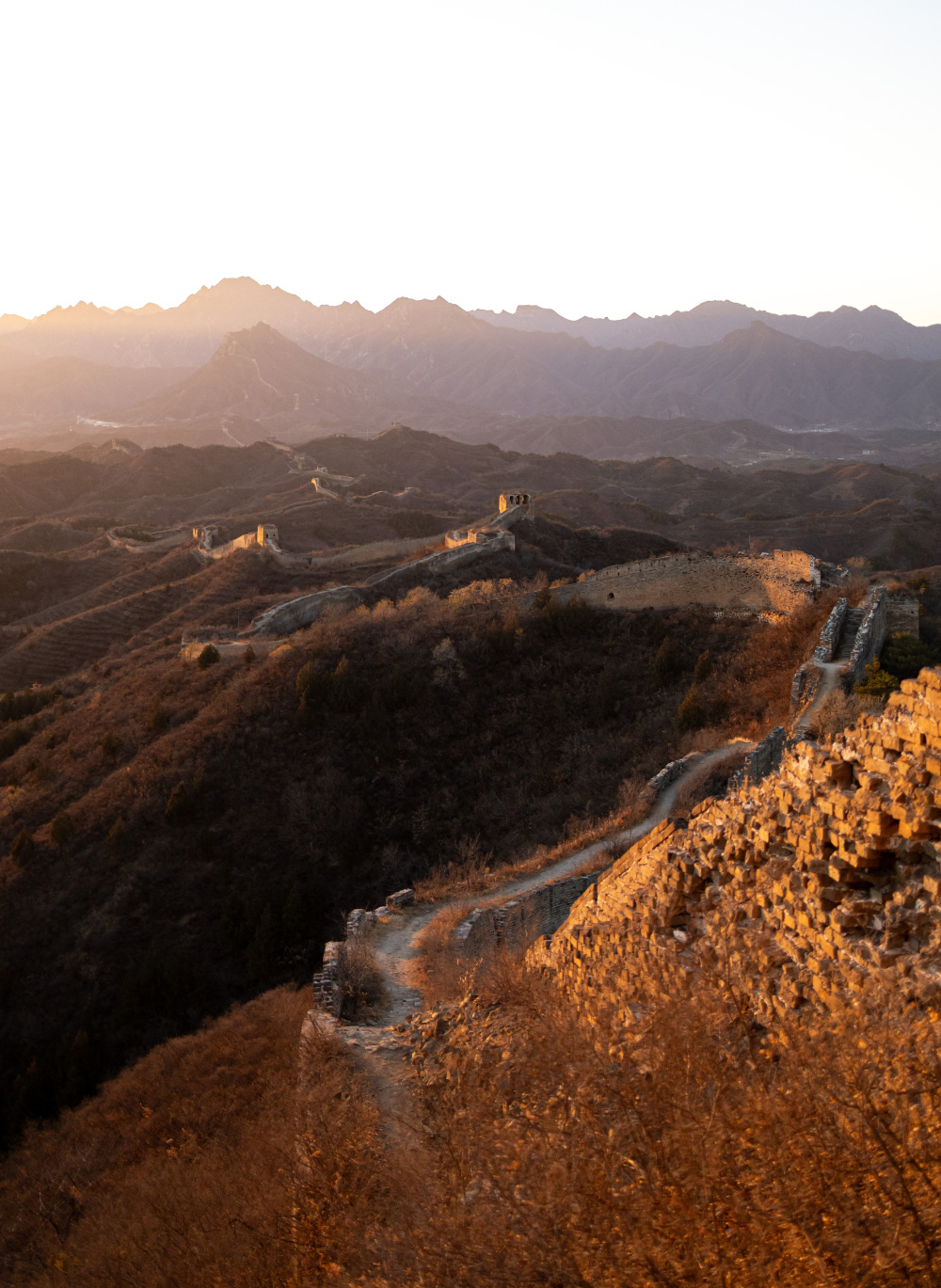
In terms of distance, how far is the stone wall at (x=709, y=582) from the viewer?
2217 cm

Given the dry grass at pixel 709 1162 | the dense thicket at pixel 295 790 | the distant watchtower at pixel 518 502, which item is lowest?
the dense thicket at pixel 295 790

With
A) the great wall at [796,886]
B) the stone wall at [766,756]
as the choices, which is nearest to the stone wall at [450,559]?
the stone wall at [766,756]

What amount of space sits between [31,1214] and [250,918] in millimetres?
7972

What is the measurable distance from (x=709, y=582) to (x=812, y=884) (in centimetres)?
2077

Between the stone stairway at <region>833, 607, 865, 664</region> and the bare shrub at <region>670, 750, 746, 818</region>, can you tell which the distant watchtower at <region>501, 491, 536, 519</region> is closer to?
the stone stairway at <region>833, 607, 865, 664</region>

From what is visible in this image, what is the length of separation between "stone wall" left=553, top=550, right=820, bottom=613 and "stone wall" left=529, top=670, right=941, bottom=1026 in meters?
17.0

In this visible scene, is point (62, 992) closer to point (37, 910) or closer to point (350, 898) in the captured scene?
point (37, 910)

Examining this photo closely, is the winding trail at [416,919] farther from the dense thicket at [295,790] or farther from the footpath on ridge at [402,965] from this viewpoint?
the dense thicket at [295,790]

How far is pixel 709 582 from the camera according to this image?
2436 cm

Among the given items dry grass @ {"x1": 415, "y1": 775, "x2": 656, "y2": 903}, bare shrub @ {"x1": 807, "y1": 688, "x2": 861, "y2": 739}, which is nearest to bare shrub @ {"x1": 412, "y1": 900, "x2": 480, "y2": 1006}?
dry grass @ {"x1": 415, "y1": 775, "x2": 656, "y2": 903}

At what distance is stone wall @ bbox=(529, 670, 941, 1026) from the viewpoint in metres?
4.08

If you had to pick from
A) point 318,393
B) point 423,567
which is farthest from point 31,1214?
point 318,393

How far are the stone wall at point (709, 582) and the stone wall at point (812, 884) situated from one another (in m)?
17.0

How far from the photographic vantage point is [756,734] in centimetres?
1619
